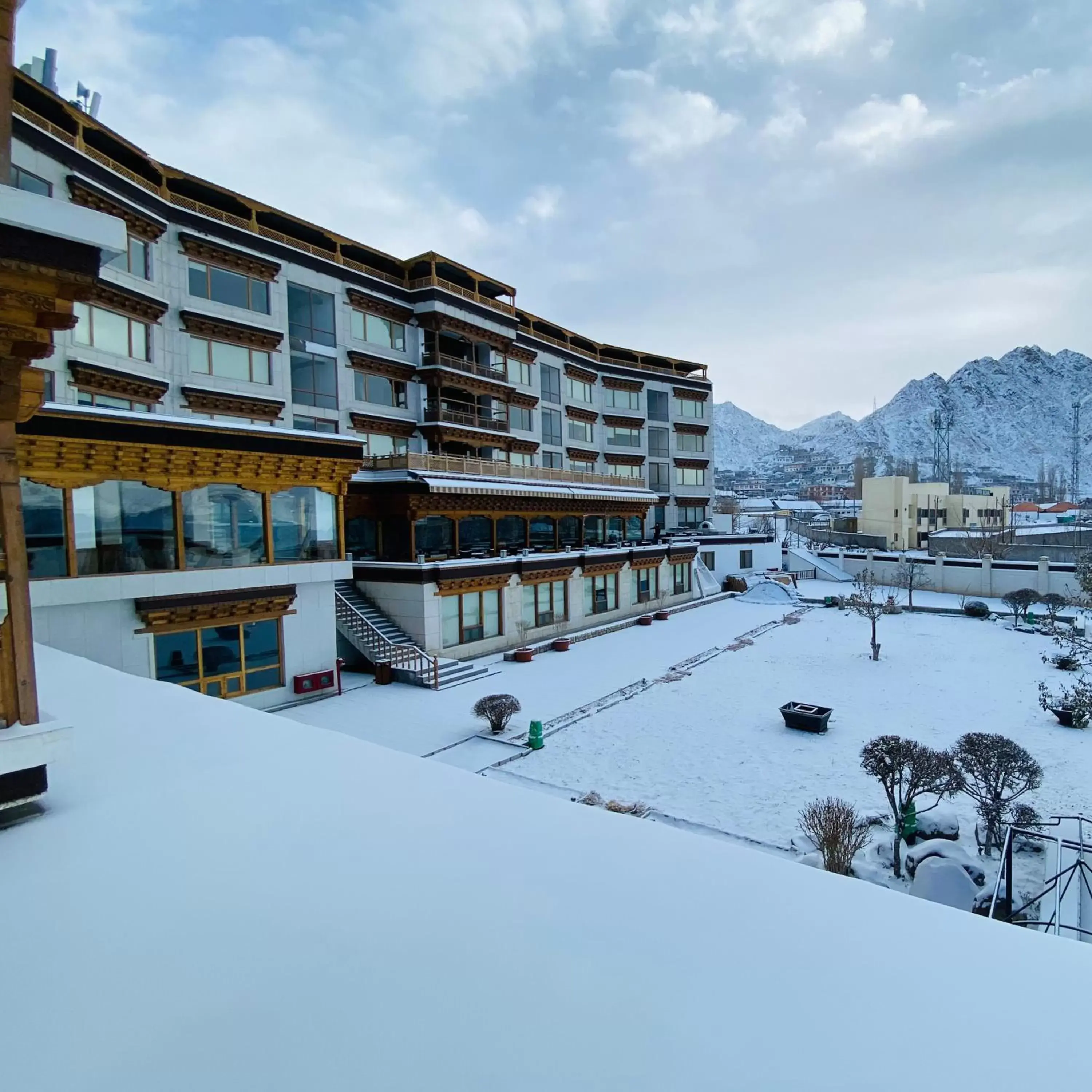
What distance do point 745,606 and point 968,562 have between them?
1442 cm

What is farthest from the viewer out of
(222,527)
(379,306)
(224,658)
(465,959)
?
(379,306)

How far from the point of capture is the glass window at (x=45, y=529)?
12.4 m

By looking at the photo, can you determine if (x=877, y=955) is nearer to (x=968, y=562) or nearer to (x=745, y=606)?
(x=745, y=606)

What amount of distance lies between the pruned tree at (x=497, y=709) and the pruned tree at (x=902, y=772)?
7706 millimetres

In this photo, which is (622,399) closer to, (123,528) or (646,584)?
(646,584)

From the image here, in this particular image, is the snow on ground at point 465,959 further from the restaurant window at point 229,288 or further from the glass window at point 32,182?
the restaurant window at point 229,288

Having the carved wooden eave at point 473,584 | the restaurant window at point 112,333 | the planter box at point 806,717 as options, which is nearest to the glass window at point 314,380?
the restaurant window at point 112,333

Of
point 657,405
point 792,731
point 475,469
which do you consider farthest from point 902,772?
point 657,405

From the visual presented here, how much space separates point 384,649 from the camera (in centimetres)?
1992

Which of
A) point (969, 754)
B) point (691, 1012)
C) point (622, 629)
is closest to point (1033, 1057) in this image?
point (691, 1012)

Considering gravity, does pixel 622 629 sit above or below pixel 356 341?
below

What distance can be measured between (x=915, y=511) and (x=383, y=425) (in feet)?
Answer: 187

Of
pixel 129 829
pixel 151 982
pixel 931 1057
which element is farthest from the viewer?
pixel 129 829

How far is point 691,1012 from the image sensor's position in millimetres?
2016
